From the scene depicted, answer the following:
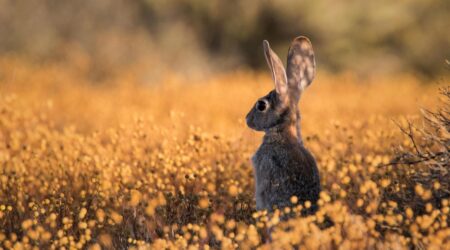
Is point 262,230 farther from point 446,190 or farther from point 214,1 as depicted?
point 214,1

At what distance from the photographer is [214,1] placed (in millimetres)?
15195

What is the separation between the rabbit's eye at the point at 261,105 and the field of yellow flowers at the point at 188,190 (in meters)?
0.61

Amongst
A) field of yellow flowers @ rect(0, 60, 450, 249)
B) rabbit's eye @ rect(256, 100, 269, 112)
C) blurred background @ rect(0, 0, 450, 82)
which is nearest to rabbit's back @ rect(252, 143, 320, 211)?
field of yellow flowers @ rect(0, 60, 450, 249)

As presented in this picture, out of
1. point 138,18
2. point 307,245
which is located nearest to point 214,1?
point 138,18

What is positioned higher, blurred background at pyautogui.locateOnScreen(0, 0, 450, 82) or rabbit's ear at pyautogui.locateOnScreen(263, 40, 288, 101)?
blurred background at pyautogui.locateOnScreen(0, 0, 450, 82)

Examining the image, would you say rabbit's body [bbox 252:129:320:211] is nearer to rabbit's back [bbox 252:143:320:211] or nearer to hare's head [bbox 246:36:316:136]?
rabbit's back [bbox 252:143:320:211]

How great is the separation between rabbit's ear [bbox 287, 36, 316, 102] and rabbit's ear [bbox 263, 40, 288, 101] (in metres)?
0.17

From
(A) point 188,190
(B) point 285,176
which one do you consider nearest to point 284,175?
(B) point 285,176

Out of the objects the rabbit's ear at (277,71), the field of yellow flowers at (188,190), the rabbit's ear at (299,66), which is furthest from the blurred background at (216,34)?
the rabbit's ear at (277,71)

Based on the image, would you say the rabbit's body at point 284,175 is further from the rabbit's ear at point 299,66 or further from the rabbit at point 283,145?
the rabbit's ear at point 299,66

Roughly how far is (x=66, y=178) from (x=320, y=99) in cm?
623

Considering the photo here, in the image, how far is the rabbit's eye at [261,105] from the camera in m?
4.97

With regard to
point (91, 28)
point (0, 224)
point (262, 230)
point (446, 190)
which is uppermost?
point (91, 28)

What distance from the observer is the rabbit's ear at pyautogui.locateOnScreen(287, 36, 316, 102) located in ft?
16.7
